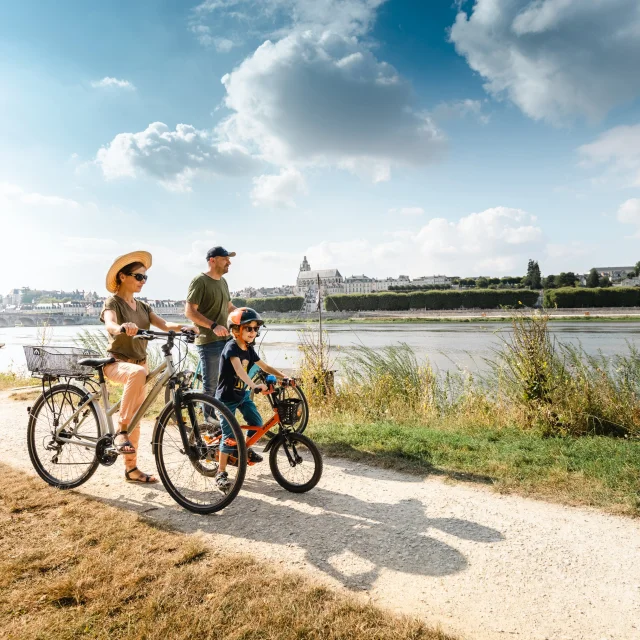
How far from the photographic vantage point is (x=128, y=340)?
14.5 feet

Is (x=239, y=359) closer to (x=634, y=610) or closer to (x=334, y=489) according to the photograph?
(x=334, y=489)

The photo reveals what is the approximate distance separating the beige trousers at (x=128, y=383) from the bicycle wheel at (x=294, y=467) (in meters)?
1.29

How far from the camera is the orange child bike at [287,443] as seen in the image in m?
4.11

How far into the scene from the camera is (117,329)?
4.03m

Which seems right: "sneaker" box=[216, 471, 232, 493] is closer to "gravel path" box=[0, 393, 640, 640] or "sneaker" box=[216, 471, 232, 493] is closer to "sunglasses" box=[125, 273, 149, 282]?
"gravel path" box=[0, 393, 640, 640]

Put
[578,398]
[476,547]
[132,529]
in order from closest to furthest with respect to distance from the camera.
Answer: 1. [476,547]
2. [132,529]
3. [578,398]

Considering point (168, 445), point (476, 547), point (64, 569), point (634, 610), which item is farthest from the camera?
point (168, 445)

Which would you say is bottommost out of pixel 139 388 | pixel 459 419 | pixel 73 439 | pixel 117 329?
pixel 459 419

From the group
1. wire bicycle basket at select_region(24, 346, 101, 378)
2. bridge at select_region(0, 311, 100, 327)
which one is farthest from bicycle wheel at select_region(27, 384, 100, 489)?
bridge at select_region(0, 311, 100, 327)

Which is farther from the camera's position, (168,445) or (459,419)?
(459,419)

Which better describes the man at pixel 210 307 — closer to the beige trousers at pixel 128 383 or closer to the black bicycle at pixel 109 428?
the black bicycle at pixel 109 428

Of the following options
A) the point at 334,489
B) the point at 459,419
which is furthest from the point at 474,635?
the point at 459,419

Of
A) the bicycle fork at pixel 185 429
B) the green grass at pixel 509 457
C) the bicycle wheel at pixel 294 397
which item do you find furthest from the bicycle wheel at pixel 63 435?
the green grass at pixel 509 457

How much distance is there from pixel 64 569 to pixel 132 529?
1.81 feet
